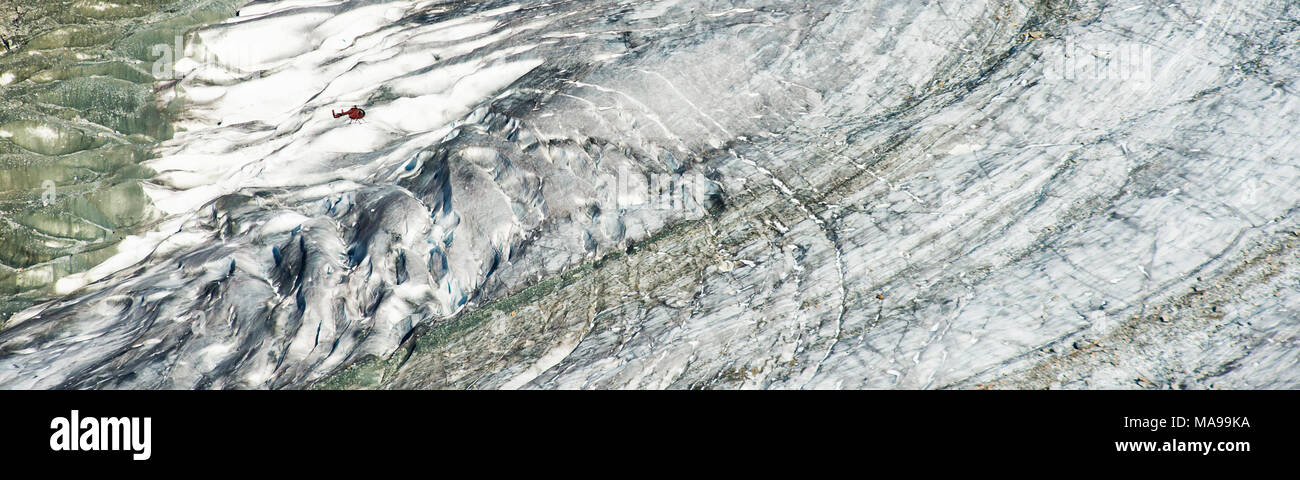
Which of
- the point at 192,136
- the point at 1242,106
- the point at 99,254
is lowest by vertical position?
the point at 99,254

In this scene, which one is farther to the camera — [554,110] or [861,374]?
[554,110]

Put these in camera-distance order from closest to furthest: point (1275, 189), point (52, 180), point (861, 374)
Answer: point (861, 374), point (1275, 189), point (52, 180)

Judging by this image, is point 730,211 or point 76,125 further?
point 76,125

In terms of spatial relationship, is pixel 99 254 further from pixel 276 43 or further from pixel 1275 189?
pixel 1275 189

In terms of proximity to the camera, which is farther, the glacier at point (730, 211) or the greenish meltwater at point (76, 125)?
the greenish meltwater at point (76, 125)

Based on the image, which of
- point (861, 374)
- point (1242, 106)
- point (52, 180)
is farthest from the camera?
point (52, 180)

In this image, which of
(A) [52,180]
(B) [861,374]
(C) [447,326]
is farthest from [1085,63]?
(A) [52,180]
